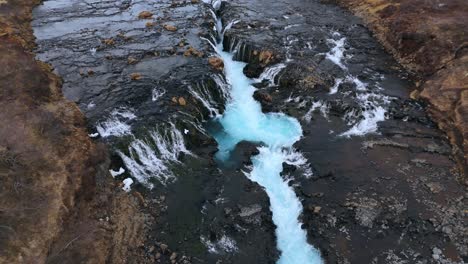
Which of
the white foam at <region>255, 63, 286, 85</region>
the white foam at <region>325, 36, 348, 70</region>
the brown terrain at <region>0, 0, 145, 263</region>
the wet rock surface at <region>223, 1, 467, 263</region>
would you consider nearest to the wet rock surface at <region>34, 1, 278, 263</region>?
the brown terrain at <region>0, 0, 145, 263</region>

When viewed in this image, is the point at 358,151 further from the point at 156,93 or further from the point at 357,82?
the point at 156,93

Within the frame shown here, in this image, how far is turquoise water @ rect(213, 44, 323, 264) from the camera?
16.9m

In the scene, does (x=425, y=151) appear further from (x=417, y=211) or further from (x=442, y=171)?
(x=417, y=211)

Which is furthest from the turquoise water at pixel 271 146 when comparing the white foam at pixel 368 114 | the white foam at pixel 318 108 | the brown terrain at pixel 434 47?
the brown terrain at pixel 434 47

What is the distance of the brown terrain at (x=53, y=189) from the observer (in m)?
14.6

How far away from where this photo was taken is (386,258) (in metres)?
15.8

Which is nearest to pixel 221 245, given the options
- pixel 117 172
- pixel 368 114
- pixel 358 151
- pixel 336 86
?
pixel 117 172

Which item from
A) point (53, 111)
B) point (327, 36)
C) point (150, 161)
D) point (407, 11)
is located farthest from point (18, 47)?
point (407, 11)

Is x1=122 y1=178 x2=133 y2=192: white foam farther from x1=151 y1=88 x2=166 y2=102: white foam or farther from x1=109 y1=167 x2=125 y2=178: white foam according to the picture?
x1=151 y1=88 x2=166 y2=102: white foam

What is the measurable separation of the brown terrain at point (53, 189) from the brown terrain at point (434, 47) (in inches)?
618

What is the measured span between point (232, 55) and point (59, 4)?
18237 millimetres

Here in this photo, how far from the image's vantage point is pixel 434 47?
2694cm

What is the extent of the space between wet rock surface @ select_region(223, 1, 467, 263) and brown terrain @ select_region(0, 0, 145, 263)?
7.92m

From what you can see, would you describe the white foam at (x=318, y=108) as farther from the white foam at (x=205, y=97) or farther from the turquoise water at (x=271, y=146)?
the white foam at (x=205, y=97)
